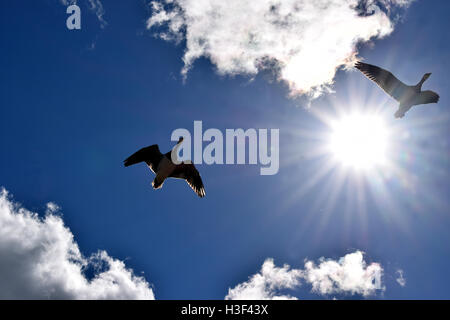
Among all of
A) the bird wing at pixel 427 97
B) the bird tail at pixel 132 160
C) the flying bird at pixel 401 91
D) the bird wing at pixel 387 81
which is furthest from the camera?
the bird wing at pixel 387 81

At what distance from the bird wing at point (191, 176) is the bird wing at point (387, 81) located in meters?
11.7

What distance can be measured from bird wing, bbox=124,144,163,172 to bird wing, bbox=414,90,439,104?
50.1 ft

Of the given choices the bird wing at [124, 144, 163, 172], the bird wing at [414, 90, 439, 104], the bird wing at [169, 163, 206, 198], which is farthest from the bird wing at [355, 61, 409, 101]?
the bird wing at [124, 144, 163, 172]

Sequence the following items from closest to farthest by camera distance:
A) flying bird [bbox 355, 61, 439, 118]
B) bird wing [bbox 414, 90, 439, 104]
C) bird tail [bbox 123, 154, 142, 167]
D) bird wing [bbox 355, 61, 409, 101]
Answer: bird tail [bbox 123, 154, 142, 167]
bird wing [bbox 414, 90, 439, 104]
flying bird [bbox 355, 61, 439, 118]
bird wing [bbox 355, 61, 409, 101]

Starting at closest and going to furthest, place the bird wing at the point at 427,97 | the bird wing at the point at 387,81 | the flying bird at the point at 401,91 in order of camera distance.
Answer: the bird wing at the point at 427,97, the flying bird at the point at 401,91, the bird wing at the point at 387,81

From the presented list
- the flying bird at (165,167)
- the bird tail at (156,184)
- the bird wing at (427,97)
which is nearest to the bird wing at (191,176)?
the flying bird at (165,167)

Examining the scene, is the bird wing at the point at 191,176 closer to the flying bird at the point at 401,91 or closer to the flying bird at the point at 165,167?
the flying bird at the point at 165,167

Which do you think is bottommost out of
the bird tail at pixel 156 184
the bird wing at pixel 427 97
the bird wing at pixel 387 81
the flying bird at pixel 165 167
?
the bird tail at pixel 156 184

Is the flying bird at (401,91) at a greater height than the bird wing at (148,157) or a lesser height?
greater

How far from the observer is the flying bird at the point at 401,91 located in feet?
60.1

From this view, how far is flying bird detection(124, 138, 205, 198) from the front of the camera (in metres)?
17.7

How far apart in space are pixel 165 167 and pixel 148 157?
119 cm

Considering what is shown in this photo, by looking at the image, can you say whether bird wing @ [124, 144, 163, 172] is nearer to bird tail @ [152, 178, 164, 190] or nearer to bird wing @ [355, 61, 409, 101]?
bird tail @ [152, 178, 164, 190]
